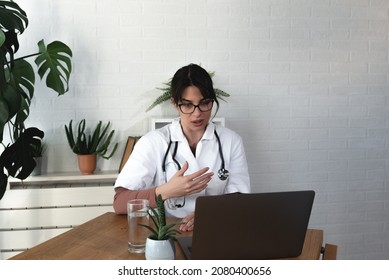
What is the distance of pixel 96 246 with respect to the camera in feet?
6.20

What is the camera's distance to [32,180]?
3445mm

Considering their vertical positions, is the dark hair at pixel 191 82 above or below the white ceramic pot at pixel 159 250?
above

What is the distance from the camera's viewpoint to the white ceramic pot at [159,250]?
5.43ft

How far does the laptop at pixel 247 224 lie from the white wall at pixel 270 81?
2.13 metres

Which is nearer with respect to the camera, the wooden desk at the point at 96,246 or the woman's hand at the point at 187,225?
the wooden desk at the point at 96,246

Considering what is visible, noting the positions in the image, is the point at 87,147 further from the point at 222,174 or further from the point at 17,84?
the point at 222,174

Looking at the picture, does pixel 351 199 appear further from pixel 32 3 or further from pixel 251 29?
pixel 32 3

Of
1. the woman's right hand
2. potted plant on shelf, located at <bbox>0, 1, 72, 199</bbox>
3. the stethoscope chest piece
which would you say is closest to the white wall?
potted plant on shelf, located at <bbox>0, 1, 72, 199</bbox>

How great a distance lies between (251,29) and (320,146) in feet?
3.35

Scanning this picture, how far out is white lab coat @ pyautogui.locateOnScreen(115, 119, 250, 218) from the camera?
2400 mm

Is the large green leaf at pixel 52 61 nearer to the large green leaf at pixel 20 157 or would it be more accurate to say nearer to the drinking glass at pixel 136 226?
the large green leaf at pixel 20 157

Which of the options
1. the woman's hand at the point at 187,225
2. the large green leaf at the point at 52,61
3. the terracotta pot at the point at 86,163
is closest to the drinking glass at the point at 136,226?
the woman's hand at the point at 187,225
